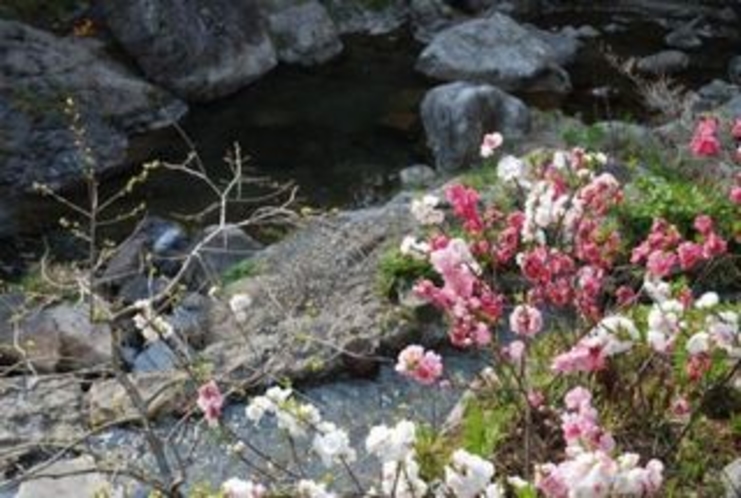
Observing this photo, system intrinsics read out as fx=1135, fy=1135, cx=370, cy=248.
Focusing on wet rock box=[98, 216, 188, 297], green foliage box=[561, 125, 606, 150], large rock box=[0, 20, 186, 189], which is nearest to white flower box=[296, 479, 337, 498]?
wet rock box=[98, 216, 188, 297]

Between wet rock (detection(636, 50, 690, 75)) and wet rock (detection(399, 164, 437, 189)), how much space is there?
5806 mm

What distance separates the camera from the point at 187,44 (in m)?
→ 17.2

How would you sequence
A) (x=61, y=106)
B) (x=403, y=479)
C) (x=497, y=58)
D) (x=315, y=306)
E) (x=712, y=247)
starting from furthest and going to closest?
(x=497, y=58)
(x=61, y=106)
(x=315, y=306)
(x=712, y=247)
(x=403, y=479)

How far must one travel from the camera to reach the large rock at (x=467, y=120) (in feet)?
47.9

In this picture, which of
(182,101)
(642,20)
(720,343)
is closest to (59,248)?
(182,101)

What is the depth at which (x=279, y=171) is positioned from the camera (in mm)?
14398

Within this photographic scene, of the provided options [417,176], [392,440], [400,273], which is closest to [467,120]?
[417,176]

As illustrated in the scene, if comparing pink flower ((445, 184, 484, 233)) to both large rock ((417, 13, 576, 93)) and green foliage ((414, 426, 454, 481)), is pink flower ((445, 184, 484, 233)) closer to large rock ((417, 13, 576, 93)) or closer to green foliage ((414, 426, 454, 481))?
green foliage ((414, 426, 454, 481))

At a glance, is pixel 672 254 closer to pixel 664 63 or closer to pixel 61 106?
pixel 61 106

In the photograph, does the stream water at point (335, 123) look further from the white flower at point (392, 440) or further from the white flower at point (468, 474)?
the white flower at point (468, 474)

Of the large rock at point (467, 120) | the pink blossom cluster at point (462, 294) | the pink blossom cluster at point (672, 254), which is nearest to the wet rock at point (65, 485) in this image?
the pink blossom cluster at point (462, 294)

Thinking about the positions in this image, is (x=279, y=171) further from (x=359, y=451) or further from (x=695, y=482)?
(x=695, y=482)

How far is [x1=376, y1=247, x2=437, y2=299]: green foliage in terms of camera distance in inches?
324

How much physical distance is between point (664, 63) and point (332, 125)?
6.10 m
